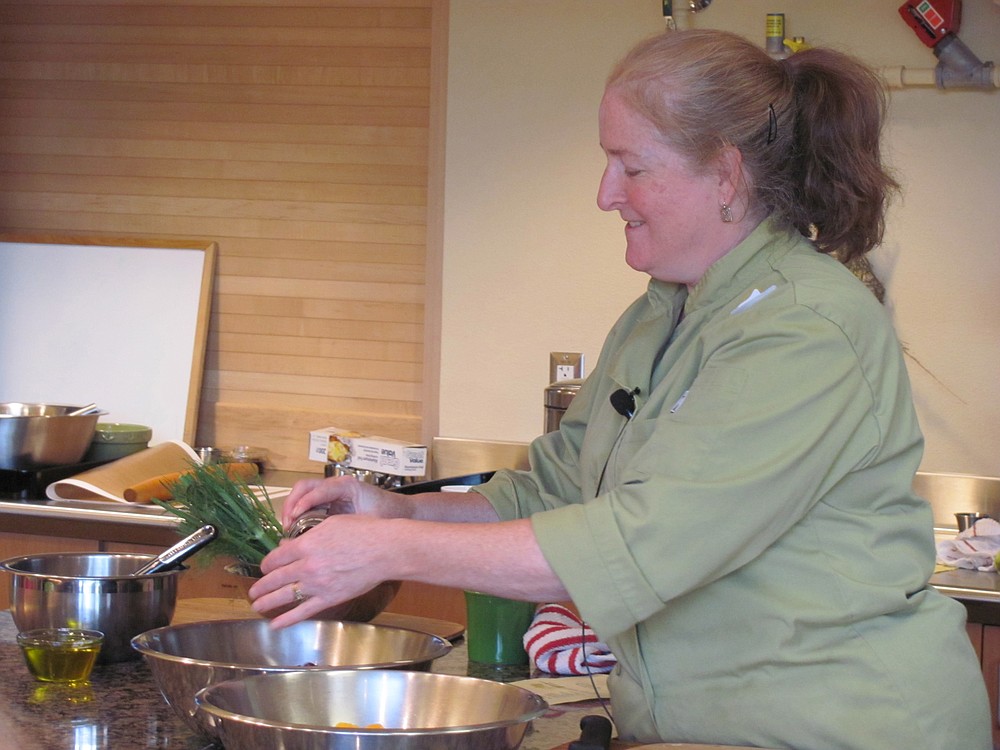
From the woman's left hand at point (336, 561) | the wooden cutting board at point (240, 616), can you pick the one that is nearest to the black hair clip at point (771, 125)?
the woman's left hand at point (336, 561)

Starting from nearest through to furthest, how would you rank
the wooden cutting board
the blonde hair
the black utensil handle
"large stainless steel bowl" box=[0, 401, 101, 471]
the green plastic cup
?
the black utensil handle
the blonde hair
the green plastic cup
the wooden cutting board
"large stainless steel bowl" box=[0, 401, 101, 471]

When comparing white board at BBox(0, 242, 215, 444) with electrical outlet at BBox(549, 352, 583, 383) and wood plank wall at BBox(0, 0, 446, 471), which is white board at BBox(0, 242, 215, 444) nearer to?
wood plank wall at BBox(0, 0, 446, 471)

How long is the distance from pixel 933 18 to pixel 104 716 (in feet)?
7.55

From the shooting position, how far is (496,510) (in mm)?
1690

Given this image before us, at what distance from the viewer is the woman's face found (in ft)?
4.55

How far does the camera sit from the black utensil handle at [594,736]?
3.78 feet

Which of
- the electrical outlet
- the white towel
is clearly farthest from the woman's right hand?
the electrical outlet

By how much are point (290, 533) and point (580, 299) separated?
1.74 metres

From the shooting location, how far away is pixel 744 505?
117cm

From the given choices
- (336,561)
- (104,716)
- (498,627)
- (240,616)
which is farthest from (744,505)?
(240,616)

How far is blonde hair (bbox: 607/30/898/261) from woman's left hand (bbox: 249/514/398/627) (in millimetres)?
534

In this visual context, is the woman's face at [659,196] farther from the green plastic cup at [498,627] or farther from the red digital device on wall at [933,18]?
the red digital device on wall at [933,18]

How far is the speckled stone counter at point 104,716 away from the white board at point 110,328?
2016 millimetres

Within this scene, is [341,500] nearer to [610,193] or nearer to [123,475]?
[610,193]
